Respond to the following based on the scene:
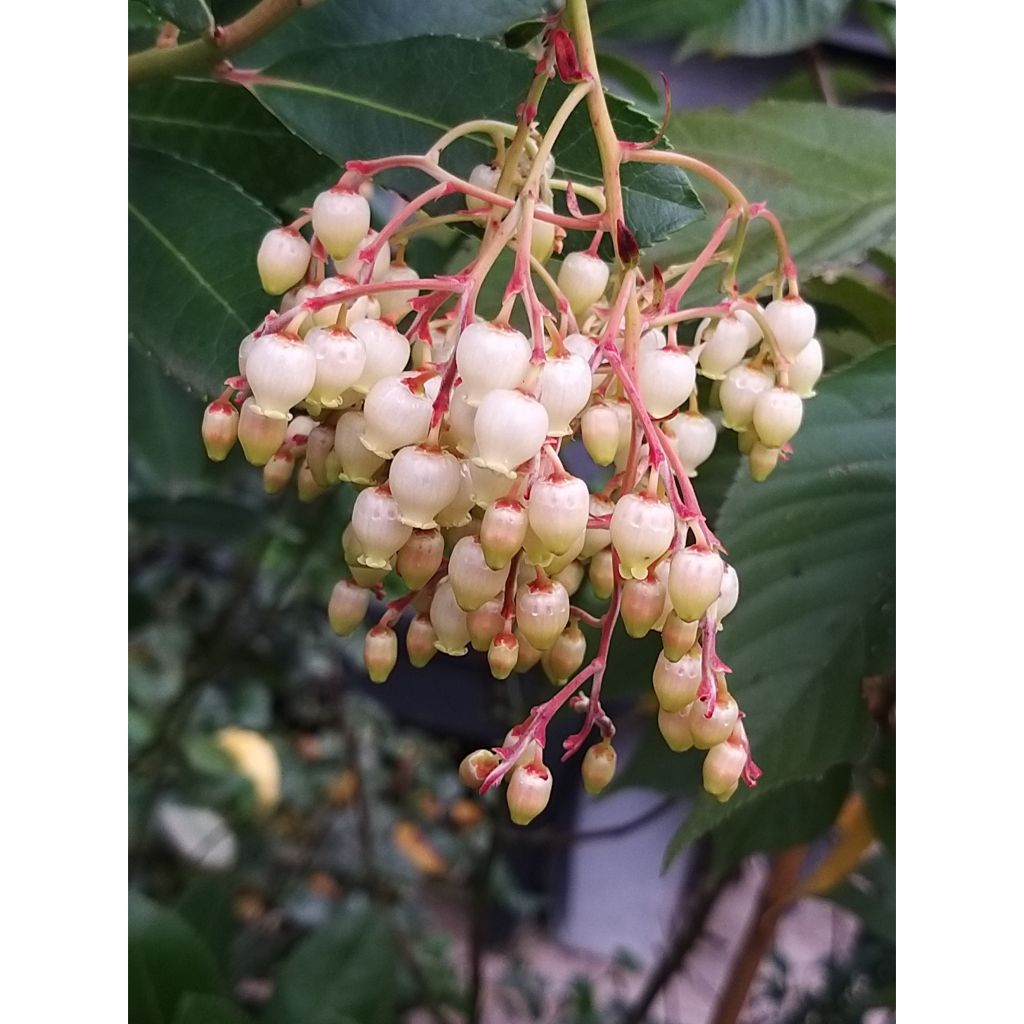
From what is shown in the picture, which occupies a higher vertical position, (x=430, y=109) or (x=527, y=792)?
(x=430, y=109)

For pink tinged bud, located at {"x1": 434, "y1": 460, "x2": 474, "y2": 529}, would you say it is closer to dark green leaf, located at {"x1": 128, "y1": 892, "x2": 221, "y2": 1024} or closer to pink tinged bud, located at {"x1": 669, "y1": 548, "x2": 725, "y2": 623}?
pink tinged bud, located at {"x1": 669, "y1": 548, "x2": 725, "y2": 623}

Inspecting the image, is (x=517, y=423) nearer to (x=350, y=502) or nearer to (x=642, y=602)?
(x=642, y=602)

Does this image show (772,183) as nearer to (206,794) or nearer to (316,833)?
(206,794)

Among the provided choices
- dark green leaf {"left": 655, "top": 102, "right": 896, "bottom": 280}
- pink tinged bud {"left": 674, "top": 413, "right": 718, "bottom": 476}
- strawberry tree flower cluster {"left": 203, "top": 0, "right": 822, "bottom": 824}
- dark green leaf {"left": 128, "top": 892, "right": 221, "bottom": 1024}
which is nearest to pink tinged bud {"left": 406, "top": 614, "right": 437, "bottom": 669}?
strawberry tree flower cluster {"left": 203, "top": 0, "right": 822, "bottom": 824}

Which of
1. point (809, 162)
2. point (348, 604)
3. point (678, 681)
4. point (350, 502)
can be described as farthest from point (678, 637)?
point (350, 502)

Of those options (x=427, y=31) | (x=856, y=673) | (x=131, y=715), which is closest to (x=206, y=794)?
(x=131, y=715)

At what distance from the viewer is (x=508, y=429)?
0.87 feet

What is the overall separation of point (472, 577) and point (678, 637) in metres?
0.06

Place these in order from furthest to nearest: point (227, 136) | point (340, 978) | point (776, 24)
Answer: point (340, 978)
point (776, 24)
point (227, 136)

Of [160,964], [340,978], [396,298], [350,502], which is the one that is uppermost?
[396,298]

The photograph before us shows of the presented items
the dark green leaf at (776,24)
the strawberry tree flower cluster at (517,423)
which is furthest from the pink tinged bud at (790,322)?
the dark green leaf at (776,24)

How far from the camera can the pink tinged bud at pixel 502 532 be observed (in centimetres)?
27

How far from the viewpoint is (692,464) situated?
14.6 inches

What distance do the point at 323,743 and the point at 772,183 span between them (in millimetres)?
1320
